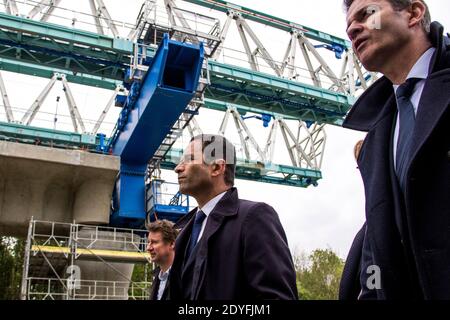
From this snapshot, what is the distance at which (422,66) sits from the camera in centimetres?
185

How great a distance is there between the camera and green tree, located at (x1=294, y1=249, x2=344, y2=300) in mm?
37219

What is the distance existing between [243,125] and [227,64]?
5.18m

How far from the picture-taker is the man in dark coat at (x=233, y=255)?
259cm

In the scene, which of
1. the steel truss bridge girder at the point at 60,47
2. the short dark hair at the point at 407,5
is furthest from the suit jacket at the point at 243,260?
the steel truss bridge girder at the point at 60,47

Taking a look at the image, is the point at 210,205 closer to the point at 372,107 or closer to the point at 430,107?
the point at 372,107

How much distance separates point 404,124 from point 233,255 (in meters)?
1.24

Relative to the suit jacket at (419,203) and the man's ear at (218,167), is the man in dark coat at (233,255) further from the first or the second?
the suit jacket at (419,203)

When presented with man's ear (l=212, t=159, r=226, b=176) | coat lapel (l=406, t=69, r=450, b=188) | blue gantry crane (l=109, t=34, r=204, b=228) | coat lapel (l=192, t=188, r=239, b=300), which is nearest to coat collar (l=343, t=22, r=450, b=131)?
coat lapel (l=406, t=69, r=450, b=188)

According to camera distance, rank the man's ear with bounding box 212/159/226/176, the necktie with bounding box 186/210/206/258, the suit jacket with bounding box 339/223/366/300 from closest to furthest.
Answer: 1. the suit jacket with bounding box 339/223/366/300
2. the necktie with bounding box 186/210/206/258
3. the man's ear with bounding box 212/159/226/176

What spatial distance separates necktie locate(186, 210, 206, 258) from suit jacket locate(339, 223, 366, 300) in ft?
3.37

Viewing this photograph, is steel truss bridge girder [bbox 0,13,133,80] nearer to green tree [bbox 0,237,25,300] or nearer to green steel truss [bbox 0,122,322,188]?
green steel truss [bbox 0,122,322,188]

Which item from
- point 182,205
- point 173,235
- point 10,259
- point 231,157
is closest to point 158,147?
point 182,205

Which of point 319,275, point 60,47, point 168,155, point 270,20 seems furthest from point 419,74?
point 319,275

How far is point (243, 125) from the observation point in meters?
24.4
